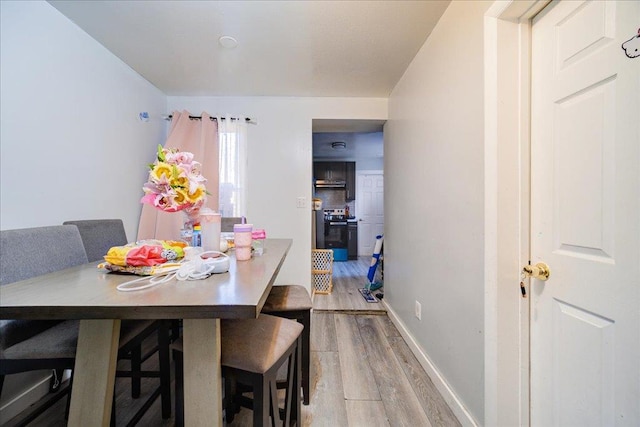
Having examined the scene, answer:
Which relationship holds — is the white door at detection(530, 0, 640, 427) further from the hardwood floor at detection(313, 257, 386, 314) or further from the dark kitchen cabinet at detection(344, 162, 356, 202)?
the dark kitchen cabinet at detection(344, 162, 356, 202)

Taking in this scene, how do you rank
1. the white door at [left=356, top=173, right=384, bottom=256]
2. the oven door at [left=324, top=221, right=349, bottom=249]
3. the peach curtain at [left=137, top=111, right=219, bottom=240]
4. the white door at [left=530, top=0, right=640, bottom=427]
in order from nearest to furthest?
1. the white door at [left=530, top=0, right=640, bottom=427]
2. the peach curtain at [left=137, top=111, right=219, bottom=240]
3. the oven door at [left=324, top=221, right=349, bottom=249]
4. the white door at [left=356, top=173, right=384, bottom=256]

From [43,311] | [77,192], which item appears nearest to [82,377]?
[43,311]

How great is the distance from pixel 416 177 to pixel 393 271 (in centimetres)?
102

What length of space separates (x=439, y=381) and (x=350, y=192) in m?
4.37

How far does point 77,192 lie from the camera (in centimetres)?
158

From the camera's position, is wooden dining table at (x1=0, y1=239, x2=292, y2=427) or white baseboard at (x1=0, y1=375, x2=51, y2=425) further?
white baseboard at (x1=0, y1=375, x2=51, y2=425)

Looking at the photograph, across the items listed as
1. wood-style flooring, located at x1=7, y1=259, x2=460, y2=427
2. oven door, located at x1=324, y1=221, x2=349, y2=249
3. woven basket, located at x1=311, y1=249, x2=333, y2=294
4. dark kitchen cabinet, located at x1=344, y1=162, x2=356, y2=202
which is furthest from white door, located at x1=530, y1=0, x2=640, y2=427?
dark kitchen cabinet, located at x1=344, y1=162, x2=356, y2=202

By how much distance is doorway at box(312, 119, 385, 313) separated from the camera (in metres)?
3.93

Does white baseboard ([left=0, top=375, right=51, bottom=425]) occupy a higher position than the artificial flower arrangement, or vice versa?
the artificial flower arrangement

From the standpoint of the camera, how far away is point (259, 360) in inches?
29.9

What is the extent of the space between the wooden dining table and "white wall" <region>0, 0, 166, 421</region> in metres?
0.92

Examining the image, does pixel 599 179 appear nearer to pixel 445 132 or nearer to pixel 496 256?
pixel 496 256

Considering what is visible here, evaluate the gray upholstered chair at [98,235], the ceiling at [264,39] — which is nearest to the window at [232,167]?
the ceiling at [264,39]

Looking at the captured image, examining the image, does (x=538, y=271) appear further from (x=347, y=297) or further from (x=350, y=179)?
(x=350, y=179)
